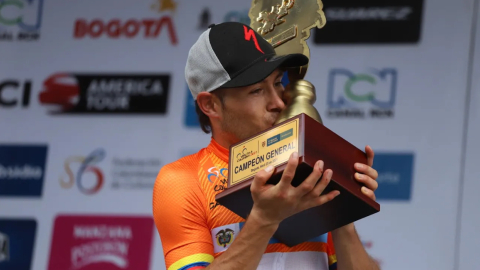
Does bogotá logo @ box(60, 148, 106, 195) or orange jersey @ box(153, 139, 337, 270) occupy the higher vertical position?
bogotá logo @ box(60, 148, 106, 195)

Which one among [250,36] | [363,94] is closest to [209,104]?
[250,36]

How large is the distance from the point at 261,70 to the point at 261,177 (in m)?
0.36

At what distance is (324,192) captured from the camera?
1.58 meters

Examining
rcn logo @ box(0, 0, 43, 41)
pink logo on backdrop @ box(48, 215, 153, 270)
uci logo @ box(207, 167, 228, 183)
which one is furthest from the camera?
rcn logo @ box(0, 0, 43, 41)

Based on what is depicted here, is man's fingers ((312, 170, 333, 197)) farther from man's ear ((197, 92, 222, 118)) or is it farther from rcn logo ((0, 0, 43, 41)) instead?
rcn logo ((0, 0, 43, 41))

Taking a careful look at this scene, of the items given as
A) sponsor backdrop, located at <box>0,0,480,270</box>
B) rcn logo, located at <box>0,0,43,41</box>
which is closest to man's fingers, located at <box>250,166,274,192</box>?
sponsor backdrop, located at <box>0,0,480,270</box>

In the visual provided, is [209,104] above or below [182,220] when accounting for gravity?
above

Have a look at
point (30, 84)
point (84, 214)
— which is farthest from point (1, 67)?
point (84, 214)

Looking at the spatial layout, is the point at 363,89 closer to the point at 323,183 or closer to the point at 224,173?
the point at 224,173

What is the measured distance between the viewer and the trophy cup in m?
1.52

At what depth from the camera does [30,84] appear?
3.95m

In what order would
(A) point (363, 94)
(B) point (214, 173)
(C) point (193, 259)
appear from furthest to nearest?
(A) point (363, 94), (B) point (214, 173), (C) point (193, 259)

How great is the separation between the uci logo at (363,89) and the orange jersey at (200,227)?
165cm

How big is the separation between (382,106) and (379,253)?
65 cm
